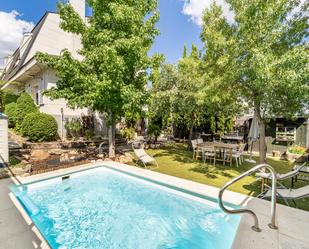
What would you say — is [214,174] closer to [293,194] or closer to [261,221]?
[293,194]

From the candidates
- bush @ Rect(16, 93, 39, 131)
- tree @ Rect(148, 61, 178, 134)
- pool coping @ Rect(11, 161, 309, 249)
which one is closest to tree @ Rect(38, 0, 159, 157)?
tree @ Rect(148, 61, 178, 134)

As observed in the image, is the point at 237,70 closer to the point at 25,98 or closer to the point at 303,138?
the point at 303,138

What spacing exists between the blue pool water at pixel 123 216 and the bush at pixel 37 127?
18.9 feet

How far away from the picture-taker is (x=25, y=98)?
13.1m

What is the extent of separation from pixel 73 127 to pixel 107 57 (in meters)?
8.09

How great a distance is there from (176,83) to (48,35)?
483 inches

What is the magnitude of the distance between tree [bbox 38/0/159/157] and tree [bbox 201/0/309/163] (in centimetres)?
352

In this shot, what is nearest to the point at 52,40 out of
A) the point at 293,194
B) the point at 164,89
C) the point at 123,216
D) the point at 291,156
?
the point at 164,89

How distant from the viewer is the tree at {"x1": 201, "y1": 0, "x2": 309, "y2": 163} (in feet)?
17.8

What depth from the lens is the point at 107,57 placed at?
7633 mm

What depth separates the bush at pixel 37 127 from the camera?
432 inches

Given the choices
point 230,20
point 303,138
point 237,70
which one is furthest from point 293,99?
point 303,138

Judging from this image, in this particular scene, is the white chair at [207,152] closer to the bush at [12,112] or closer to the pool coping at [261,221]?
the pool coping at [261,221]

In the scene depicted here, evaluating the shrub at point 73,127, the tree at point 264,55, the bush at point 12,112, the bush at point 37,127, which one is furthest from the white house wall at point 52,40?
the tree at point 264,55
